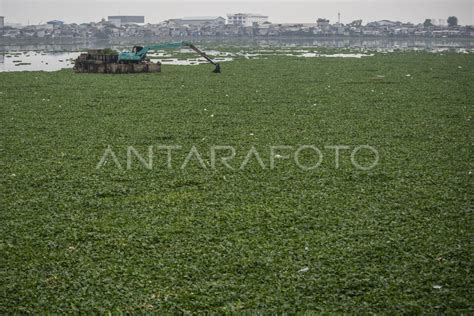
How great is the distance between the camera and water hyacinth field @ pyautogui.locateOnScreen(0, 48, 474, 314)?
504 centimetres

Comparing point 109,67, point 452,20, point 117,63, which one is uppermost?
point 452,20

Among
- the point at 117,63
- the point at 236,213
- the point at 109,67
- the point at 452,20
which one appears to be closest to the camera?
the point at 236,213

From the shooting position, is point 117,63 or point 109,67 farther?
point 117,63

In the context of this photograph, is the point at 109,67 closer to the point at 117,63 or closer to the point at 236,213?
the point at 117,63

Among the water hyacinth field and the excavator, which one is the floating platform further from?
the water hyacinth field

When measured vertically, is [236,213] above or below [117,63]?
below

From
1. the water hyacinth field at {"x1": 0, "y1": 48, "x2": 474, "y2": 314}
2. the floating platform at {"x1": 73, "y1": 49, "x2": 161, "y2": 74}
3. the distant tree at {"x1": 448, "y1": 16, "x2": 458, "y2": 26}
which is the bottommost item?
the water hyacinth field at {"x1": 0, "y1": 48, "x2": 474, "y2": 314}

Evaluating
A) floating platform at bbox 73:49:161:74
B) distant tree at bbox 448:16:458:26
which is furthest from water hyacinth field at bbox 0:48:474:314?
distant tree at bbox 448:16:458:26

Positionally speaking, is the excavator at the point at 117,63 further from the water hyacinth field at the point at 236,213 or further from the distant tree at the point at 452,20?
the distant tree at the point at 452,20

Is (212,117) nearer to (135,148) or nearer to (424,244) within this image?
(135,148)

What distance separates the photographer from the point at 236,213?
7.16 meters

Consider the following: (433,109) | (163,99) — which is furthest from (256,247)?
(163,99)

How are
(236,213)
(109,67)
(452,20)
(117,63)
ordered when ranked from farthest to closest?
(452,20), (117,63), (109,67), (236,213)

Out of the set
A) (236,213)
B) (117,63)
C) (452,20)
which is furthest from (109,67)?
(452,20)
